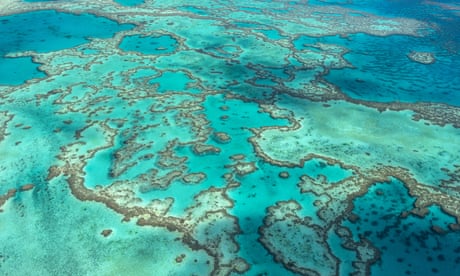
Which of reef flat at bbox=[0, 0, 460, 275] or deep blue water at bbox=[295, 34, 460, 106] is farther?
deep blue water at bbox=[295, 34, 460, 106]

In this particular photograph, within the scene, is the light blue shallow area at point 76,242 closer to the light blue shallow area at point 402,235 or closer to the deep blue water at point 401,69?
the light blue shallow area at point 402,235

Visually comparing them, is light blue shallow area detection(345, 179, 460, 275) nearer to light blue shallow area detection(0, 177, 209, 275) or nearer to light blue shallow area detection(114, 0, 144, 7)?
light blue shallow area detection(0, 177, 209, 275)

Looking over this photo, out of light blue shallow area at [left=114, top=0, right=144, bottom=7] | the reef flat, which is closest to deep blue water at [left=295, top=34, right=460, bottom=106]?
the reef flat

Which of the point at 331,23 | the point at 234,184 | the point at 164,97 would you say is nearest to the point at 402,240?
the point at 234,184

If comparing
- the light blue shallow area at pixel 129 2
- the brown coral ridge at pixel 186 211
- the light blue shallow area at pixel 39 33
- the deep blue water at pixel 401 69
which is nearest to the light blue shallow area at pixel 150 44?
the light blue shallow area at pixel 39 33

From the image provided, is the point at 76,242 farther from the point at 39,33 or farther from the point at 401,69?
the point at 401,69

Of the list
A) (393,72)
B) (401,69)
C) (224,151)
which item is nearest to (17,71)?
(224,151)
